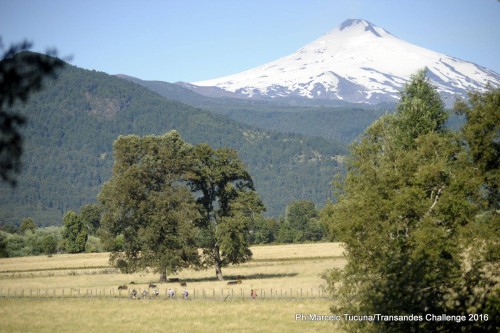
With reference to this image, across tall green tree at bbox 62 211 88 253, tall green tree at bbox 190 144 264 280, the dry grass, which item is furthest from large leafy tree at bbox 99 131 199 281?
tall green tree at bbox 62 211 88 253

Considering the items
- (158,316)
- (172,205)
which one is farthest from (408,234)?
(172,205)

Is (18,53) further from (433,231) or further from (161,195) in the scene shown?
(161,195)

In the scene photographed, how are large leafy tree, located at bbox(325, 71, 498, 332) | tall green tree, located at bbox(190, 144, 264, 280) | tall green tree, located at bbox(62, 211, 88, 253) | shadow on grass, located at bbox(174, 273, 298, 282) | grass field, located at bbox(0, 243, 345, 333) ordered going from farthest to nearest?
tall green tree, located at bbox(62, 211, 88, 253)
shadow on grass, located at bbox(174, 273, 298, 282)
tall green tree, located at bbox(190, 144, 264, 280)
grass field, located at bbox(0, 243, 345, 333)
large leafy tree, located at bbox(325, 71, 498, 332)

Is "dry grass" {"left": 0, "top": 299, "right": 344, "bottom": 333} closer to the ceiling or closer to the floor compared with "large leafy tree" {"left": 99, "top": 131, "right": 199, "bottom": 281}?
closer to the floor

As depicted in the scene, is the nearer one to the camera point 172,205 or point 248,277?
point 172,205

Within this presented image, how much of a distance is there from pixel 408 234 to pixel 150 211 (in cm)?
3908

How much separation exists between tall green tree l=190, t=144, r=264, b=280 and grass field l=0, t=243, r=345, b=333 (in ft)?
9.74

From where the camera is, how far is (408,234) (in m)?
33.3

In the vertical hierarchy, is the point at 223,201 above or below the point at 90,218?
above

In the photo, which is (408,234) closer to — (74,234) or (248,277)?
(248,277)

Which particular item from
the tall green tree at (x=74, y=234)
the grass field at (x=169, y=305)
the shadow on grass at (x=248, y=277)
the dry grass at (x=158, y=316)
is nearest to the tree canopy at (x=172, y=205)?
the shadow on grass at (x=248, y=277)

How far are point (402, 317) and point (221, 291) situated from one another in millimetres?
34600

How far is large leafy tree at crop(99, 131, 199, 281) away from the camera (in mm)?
67562

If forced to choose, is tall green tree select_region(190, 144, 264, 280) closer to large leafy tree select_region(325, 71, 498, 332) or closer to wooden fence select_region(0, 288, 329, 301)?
wooden fence select_region(0, 288, 329, 301)
